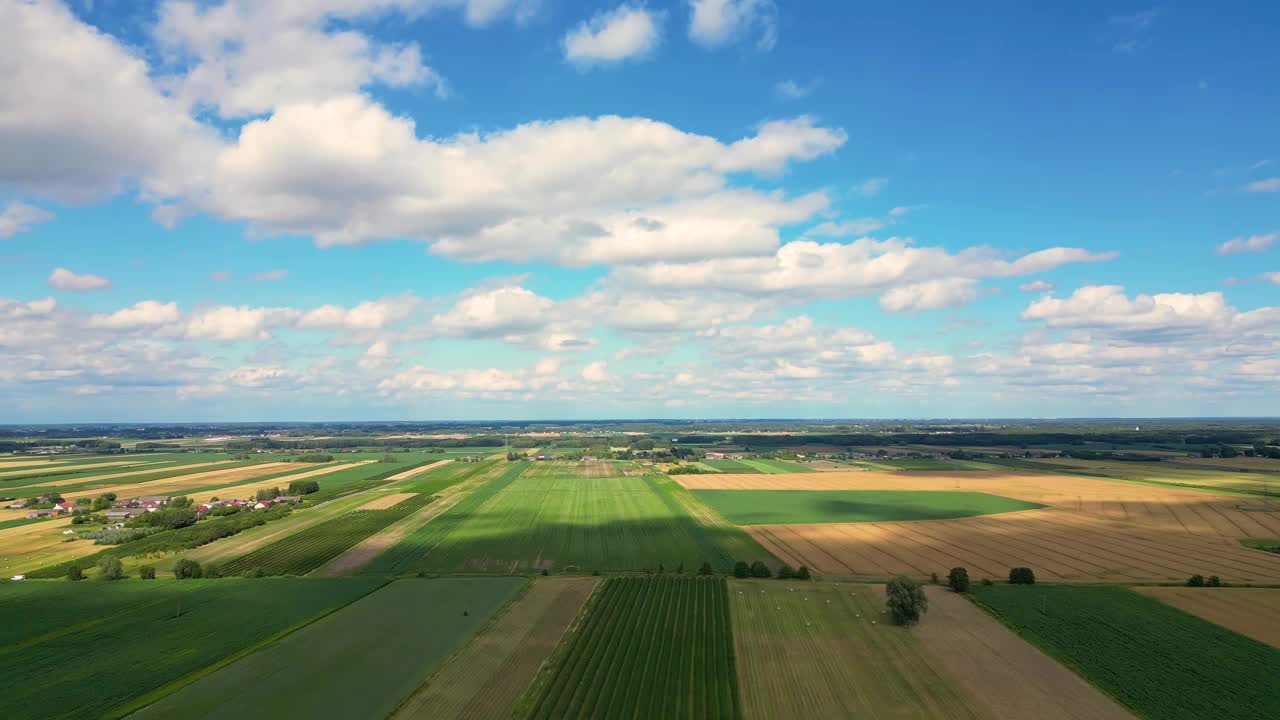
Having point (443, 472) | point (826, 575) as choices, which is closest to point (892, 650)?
point (826, 575)

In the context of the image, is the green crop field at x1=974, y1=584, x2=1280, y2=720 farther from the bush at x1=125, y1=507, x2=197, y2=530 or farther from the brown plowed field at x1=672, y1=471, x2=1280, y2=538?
the bush at x1=125, y1=507, x2=197, y2=530

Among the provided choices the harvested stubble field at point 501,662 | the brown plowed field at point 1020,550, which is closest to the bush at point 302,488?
the harvested stubble field at point 501,662

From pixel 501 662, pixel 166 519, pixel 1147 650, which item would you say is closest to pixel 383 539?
pixel 166 519

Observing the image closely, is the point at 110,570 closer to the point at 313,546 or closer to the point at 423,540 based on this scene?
the point at 313,546

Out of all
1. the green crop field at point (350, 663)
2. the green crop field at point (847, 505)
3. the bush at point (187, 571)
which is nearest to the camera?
the green crop field at point (350, 663)

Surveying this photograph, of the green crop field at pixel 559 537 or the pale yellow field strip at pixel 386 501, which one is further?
the pale yellow field strip at pixel 386 501

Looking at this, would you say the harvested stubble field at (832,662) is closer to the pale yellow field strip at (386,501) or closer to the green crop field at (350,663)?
the green crop field at (350,663)

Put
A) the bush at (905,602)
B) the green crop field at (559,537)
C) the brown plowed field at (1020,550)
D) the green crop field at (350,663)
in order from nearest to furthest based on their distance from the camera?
the green crop field at (350,663) → the bush at (905,602) → the brown plowed field at (1020,550) → the green crop field at (559,537)
